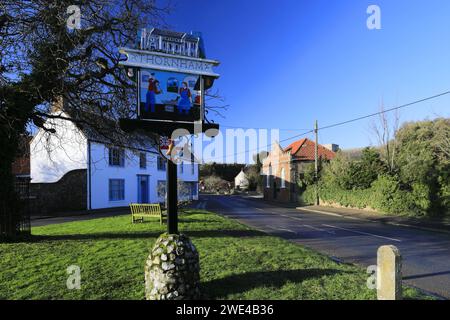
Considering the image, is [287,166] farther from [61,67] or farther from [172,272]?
[172,272]

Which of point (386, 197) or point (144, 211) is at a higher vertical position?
point (144, 211)

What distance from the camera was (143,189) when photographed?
35.4m

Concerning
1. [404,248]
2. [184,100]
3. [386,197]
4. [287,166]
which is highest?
[184,100]

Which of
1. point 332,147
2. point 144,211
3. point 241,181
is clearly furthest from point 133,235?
point 241,181

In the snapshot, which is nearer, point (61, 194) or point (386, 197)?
point (386, 197)

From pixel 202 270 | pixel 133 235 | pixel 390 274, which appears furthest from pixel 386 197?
pixel 390 274

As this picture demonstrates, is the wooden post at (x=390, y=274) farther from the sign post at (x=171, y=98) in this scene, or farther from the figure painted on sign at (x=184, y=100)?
the figure painted on sign at (x=184, y=100)

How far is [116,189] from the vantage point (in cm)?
3162

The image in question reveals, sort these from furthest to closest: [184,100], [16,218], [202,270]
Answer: [16,218]
[202,270]
[184,100]

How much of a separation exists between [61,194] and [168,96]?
24.3 meters

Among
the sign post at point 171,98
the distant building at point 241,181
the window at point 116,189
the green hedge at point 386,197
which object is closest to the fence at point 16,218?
the sign post at point 171,98

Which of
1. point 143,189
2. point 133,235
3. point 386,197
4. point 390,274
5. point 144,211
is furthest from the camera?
point 143,189

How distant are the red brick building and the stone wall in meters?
23.7
